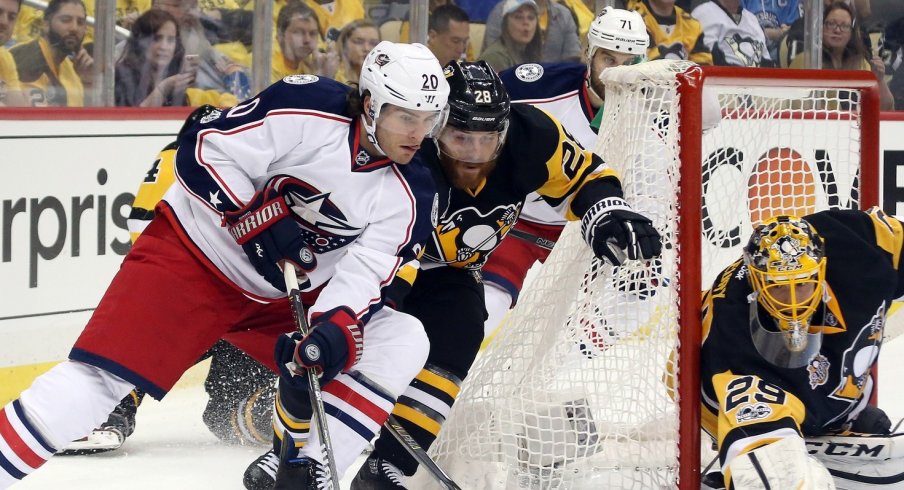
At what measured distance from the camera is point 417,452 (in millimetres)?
2682

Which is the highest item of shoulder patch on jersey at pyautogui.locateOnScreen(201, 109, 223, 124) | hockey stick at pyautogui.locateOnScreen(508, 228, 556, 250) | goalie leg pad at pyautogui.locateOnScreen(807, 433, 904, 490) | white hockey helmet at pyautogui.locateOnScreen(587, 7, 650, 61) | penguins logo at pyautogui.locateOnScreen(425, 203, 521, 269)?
white hockey helmet at pyautogui.locateOnScreen(587, 7, 650, 61)

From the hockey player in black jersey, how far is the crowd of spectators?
1.52 meters

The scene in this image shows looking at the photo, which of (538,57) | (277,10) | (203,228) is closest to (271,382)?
(203,228)

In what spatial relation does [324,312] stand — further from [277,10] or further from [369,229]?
[277,10]

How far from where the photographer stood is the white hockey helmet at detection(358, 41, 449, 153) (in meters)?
2.49

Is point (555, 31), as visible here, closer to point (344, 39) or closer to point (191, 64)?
point (344, 39)

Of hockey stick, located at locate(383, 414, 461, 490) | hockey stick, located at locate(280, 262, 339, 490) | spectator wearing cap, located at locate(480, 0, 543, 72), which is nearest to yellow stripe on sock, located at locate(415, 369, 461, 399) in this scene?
hockey stick, located at locate(383, 414, 461, 490)

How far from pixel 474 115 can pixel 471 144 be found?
0.09 metres

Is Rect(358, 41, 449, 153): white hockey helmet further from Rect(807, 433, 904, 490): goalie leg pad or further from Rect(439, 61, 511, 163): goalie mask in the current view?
Rect(807, 433, 904, 490): goalie leg pad

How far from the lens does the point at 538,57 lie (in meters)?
5.01

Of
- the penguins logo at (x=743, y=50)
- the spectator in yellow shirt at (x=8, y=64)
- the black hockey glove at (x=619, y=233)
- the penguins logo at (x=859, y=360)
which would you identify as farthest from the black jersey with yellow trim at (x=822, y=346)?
the penguins logo at (x=743, y=50)

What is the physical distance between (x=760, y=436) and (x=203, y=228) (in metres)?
1.15

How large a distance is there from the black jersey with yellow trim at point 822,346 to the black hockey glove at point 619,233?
167 millimetres

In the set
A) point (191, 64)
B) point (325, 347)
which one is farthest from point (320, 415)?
point (191, 64)
